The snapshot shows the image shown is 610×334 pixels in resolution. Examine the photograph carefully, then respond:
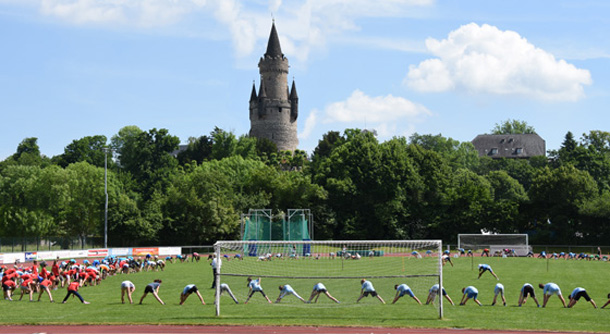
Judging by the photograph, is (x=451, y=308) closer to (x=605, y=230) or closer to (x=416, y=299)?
(x=416, y=299)

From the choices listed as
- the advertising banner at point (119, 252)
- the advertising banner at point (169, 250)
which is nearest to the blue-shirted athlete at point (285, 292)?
the advertising banner at point (119, 252)

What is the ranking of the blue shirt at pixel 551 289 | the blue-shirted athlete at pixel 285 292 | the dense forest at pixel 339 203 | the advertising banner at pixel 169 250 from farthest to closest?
A: the dense forest at pixel 339 203
the advertising banner at pixel 169 250
the blue-shirted athlete at pixel 285 292
the blue shirt at pixel 551 289

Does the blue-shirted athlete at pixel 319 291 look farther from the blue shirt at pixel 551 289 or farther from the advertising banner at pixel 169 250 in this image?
the advertising banner at pixel 169 250

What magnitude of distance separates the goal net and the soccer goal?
62.5 feet

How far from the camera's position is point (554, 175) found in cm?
7956

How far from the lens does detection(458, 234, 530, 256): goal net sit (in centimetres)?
6600

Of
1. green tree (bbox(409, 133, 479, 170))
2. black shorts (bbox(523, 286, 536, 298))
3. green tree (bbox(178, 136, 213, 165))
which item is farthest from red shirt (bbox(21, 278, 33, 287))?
green tree (bbox(409, 133, 479, 170))

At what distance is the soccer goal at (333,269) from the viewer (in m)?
25.3

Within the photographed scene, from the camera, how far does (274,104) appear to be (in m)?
140

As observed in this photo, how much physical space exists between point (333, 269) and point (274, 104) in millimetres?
100995

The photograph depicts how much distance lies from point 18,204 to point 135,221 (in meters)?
20.0

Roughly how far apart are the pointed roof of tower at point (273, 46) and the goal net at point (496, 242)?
78.0 metres

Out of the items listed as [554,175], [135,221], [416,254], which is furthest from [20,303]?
[554,175]

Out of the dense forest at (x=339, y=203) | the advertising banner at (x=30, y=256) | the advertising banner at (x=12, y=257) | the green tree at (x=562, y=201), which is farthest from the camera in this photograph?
the green tree at (x=562, y=201)
